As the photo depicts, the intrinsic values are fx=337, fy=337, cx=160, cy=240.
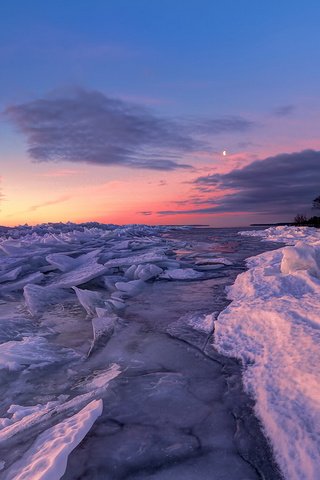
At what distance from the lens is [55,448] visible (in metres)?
1.33

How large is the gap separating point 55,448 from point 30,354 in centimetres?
127

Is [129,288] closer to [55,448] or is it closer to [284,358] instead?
[284,358]

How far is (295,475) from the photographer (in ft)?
3.95

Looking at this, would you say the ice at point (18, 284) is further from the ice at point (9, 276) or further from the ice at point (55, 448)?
the ice at point (55, 448)

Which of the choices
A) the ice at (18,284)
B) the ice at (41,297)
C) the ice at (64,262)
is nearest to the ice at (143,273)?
the ice at (64,262)

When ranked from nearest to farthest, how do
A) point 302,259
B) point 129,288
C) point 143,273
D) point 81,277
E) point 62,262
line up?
1. point 302,259
2. point 129,288
3. point 81,277
4. point 143,273
5. point 62,262

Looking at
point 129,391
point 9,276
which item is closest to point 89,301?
point 129,391

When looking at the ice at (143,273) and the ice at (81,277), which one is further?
the ice at (143,273)

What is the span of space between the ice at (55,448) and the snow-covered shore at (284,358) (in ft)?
2.61

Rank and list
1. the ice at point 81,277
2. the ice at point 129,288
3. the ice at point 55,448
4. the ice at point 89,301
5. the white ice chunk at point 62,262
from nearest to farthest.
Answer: the ice at point 55,448 → the ice at point 89,301 → the ice at point 129,288 → the ice at point 81,277 → the white ice chunk at point 62,262

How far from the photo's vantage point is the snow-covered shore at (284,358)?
1341mm

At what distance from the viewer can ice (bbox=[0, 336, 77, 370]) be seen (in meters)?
2.35

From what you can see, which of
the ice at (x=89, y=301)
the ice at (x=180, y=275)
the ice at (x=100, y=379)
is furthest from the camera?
the ice at (x=180, y=275)

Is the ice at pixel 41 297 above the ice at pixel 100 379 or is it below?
above
